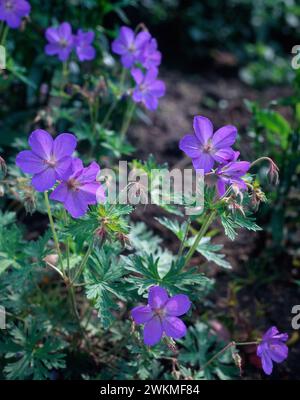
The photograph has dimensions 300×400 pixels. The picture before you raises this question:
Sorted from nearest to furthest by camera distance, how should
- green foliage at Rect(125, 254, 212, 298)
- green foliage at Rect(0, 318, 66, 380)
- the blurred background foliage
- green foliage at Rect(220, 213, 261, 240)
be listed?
green foliage at Rect(220, 213, 261, 240), green foliage at Rect(125, 254, 212, 298), green foliage at Rect(0, 318, 66, 380), the blurred background foliage

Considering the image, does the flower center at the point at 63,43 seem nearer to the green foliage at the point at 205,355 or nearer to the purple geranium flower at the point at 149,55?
the purple geranium flower at the point at 149,55

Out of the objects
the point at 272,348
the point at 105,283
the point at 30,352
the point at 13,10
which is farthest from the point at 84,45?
the point at 272,348

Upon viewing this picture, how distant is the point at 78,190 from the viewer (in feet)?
5.79

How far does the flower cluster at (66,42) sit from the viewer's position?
9.33ft

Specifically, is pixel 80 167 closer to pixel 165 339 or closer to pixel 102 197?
pixel 102 197

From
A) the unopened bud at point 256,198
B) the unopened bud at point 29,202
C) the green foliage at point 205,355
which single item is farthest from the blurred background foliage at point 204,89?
the unopened bud at point 29,202

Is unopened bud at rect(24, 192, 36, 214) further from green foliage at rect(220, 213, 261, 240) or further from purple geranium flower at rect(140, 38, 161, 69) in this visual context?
purple geranium flower at rect(140, 38, 161, 69)

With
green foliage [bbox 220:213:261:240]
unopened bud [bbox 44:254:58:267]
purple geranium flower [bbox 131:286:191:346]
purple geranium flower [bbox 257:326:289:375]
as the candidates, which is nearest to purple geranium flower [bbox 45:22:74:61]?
unopened bud [bbox 44:254:58:267]

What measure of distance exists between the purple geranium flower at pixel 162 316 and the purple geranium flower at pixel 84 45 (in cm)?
153

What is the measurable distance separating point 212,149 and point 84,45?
131 centimetres

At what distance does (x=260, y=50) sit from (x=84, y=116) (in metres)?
2.19

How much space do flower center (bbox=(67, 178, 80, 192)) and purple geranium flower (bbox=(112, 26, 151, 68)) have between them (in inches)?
48.1

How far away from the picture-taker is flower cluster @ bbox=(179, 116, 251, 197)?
184 centimetres
